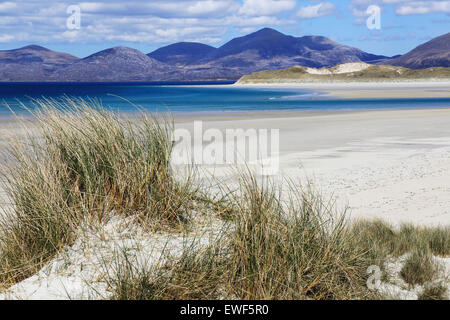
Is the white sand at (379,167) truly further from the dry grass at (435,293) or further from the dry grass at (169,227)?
the dry grass at (435,293)

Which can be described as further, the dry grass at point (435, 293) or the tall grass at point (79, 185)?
the tall grass at point (79, 185)

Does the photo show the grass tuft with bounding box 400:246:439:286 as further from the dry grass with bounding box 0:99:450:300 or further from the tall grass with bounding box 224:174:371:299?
the tall grass with bounding box 224:174:371:299

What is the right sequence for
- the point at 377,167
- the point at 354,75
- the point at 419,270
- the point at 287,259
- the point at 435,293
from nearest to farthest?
the point at 287,259, the point at 435,293, the point at 419,270, the point at 377,167, the point at 354,75

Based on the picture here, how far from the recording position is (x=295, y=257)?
321 centimetres

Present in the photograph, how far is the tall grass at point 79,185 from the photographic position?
3.57 metres

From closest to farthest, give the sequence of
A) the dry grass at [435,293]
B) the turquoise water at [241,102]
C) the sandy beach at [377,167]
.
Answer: the dry grass at [435,293], the sandy beach at [377,167], the turquoise water at [241,102]

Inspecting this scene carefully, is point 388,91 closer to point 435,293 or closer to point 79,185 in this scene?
point 435,293

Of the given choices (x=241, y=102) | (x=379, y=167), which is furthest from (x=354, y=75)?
(x=379, y=167)

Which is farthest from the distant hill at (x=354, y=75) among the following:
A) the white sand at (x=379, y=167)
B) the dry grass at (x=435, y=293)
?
the dry grass at (x=435, y=293)

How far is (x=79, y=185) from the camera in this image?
13.9ft

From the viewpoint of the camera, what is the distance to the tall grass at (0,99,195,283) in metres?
3.57

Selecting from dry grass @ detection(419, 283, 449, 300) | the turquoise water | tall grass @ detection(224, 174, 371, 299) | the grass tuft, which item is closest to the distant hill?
the turquoise water

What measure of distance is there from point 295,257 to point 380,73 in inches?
4368
